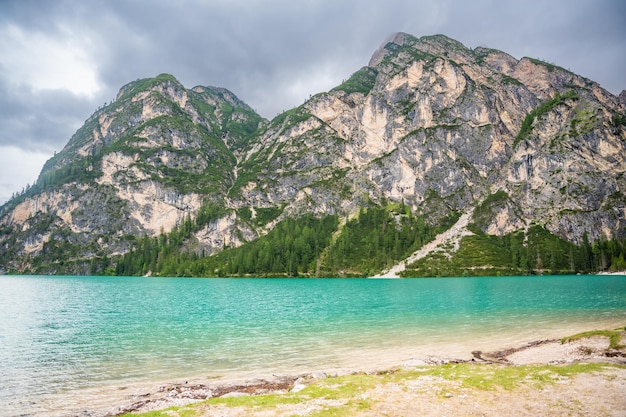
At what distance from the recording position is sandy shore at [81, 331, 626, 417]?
16.0 m

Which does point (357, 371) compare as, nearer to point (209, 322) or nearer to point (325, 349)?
point (325, 349)

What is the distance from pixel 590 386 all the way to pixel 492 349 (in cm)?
1650

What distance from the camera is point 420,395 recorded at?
18391 mm

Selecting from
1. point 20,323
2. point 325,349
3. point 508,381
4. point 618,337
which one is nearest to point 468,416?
point 508,381

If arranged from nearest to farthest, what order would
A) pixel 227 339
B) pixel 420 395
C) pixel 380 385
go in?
pixel 420 395
pixel 380 385
pixel 227 339

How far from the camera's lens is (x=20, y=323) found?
167ft

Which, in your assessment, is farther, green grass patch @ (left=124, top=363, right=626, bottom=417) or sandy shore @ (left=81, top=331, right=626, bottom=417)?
green grass patch @ (left=124, top=363, right=626, bottom=417)

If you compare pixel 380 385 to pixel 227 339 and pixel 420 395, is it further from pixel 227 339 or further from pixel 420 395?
pixel 227 339

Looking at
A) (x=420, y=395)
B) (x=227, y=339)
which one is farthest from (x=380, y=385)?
(x=227, y=339)

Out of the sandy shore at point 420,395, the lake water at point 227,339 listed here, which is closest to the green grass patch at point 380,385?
the sandy shore at point 420,395

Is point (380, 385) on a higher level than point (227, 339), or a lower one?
higher

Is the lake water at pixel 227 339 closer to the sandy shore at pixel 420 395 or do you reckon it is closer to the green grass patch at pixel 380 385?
the sandy shore at pixel 420 395

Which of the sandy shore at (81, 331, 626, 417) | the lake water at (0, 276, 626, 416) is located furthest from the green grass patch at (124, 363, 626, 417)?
the lake water at (0, 276, 626, 416)

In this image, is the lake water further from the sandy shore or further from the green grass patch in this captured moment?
the green grass patch
